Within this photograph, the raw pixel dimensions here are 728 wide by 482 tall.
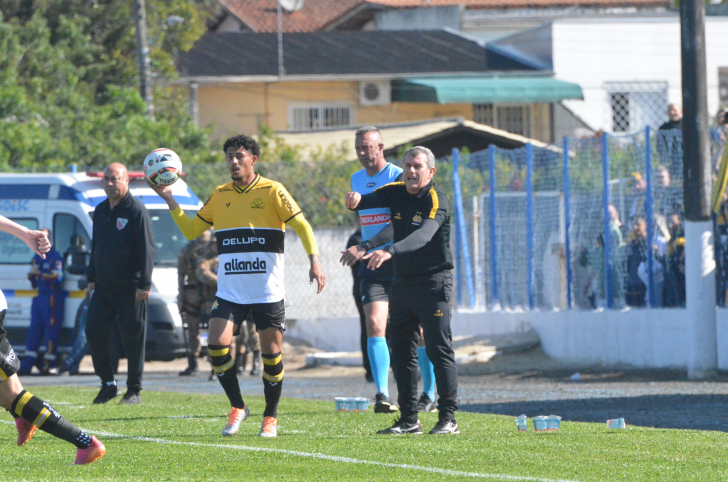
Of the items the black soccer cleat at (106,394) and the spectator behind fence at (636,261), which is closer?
the black soccer cleat at (106,394)

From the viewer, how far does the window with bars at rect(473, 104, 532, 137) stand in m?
34.3

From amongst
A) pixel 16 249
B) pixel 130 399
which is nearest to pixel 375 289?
pixel 130 399

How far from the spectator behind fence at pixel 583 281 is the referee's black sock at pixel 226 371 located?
7.27 metres

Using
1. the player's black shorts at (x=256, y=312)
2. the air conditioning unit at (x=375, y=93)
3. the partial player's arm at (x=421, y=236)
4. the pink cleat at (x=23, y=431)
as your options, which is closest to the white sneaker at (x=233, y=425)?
the player's black shorts at (x=256, y=312)

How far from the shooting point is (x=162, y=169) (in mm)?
8609

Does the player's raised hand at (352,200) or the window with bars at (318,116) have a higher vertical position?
the window with bars at (318,116)

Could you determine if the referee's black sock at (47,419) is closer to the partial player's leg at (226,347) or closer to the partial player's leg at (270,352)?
the partial player's leg at (226,347)

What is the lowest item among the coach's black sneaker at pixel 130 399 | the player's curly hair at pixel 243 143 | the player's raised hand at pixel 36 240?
the coach's black sneaker at pixel 130 399

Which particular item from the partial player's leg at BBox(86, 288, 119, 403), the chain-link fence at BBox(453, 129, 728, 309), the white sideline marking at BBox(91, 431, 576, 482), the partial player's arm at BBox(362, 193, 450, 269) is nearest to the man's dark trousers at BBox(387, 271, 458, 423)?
the partial player's arm at BBox(362, 193, 450, 269)

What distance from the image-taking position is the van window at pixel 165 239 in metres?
16.2

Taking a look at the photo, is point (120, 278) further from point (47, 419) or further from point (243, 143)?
point (47, 419)

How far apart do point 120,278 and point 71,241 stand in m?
5.43

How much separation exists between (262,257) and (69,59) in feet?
78.9

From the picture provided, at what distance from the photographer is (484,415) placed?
384 inches
